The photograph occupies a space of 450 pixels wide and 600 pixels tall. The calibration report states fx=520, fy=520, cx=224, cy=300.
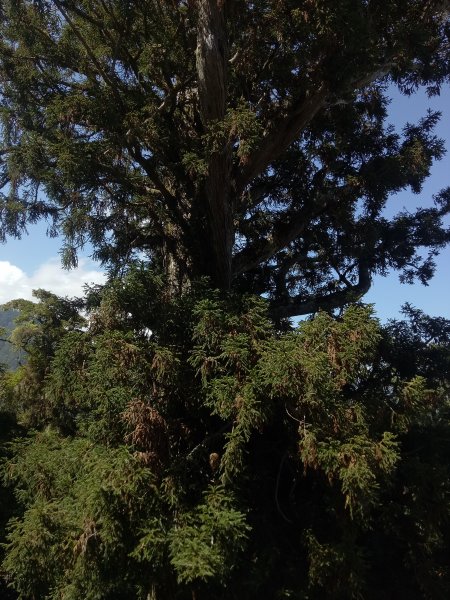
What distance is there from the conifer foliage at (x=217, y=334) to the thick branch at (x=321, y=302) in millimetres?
88

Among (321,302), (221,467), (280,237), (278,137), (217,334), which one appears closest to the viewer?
(221,467)

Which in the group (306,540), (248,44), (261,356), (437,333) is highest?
(248,44)

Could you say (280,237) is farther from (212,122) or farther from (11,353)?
(11,353)

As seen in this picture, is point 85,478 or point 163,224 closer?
point 85,478

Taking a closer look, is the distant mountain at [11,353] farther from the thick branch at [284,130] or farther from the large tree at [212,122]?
the thick branch at [284,130]

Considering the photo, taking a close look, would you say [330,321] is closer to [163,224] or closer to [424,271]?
[163,224]

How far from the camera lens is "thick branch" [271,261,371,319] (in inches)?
386

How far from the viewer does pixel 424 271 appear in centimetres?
1076

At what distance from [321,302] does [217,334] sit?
4.71 meters

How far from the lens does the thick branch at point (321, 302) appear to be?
32.2ft

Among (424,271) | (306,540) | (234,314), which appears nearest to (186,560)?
(306,540)

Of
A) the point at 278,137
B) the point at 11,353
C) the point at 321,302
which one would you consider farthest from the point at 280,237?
the point at 11,353

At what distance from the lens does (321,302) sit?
1015 cm

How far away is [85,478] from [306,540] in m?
2.44
